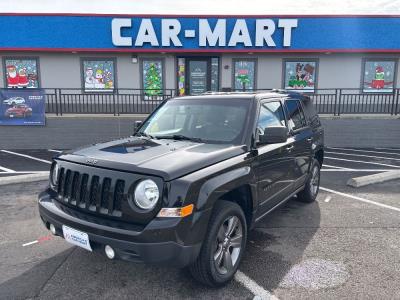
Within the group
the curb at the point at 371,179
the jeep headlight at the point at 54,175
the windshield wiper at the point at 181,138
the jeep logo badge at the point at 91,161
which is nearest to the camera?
the jeep logo badge at the point at 91,161

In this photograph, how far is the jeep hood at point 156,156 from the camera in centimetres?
282

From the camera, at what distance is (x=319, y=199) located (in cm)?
598

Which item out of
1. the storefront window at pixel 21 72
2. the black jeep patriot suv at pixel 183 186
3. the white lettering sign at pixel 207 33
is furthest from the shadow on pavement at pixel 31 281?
the storefront window at pixel 21 72

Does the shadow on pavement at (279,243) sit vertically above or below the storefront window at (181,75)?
below

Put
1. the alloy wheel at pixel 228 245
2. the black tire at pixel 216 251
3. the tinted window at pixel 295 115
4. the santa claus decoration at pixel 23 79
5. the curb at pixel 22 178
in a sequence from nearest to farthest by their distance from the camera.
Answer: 1. the black tire at pixel 216 251
2. the alloy wheel at pixel 228 245
3. the tinted window at pixel 295 115
4. the curb at pixel 22 178
5. the santa claus decoration at pixel 23 79

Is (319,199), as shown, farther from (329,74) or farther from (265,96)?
(329,74)

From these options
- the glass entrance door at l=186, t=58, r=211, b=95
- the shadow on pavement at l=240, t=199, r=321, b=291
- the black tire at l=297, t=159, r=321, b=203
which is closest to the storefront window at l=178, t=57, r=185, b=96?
the glass entrance door at l=186, t=58, r=211, b=95

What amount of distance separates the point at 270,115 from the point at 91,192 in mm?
2356

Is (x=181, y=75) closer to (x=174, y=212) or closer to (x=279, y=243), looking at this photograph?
(x=279, y=243)

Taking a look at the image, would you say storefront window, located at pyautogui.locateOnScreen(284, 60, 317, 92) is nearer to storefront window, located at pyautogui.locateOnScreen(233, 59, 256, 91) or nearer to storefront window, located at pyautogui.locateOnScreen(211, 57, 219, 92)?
storefront window, located at pyautogui.locateOnScreen(233, 59, 256, 91)

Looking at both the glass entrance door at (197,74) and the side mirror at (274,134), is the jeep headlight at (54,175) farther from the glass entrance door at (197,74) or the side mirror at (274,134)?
the glass entrance door at (197,74)

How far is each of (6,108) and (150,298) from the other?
1061cm

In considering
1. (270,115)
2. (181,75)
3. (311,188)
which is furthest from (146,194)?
(181,75)

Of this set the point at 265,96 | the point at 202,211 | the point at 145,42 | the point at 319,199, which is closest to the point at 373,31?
the point at 145,42
